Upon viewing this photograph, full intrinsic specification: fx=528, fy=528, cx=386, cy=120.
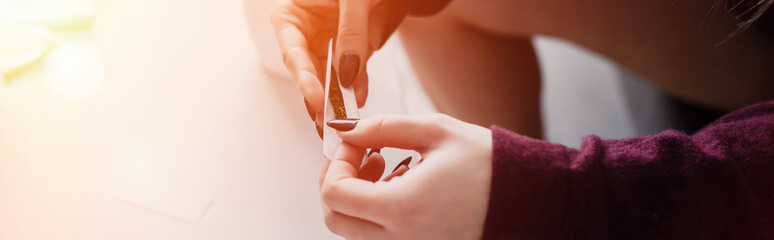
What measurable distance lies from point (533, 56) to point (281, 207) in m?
0.53

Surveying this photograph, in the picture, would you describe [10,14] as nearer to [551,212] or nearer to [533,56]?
[551,212]

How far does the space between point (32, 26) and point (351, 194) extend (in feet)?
1.30

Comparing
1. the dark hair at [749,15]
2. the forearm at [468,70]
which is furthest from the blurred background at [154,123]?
the dark hair at [749,15]

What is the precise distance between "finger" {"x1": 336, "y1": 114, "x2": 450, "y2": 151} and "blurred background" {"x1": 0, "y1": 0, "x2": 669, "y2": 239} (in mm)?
75

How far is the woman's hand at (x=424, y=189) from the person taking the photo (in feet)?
1.09

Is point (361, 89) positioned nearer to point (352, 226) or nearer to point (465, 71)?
point (352, 226)

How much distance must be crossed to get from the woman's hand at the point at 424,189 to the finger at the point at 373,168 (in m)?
0.04

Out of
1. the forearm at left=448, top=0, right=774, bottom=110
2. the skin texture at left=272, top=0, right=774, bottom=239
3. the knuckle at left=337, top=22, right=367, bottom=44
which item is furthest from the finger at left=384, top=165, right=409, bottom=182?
the forearm at left=448, top=0, right=774, bottom=110

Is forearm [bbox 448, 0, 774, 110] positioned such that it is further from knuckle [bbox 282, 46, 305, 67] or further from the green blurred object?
the green blurred object

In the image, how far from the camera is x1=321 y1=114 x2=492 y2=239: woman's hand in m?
0.33

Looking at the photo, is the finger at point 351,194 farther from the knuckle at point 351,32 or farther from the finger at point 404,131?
the knuckle at point 351,32

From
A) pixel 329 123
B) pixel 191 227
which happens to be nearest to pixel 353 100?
pixel 329 123

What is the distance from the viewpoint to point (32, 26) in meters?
0.52

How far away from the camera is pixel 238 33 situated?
58 centimetres
